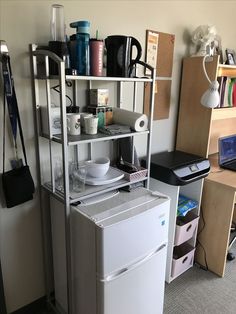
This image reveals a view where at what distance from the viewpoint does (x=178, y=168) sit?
1.84 metres

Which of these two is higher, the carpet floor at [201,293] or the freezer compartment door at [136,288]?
the freezer compartment door at [136,288]

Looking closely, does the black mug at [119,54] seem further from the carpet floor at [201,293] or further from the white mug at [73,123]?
the carpet floor at [201,293]

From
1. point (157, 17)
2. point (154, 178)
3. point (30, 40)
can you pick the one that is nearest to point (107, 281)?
point (154, 178)

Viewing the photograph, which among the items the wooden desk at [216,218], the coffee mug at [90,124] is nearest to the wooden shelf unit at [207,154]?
the wooden desk at [216,218]

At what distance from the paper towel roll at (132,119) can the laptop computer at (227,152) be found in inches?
41.0

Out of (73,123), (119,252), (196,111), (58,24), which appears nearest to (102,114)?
(73,123)

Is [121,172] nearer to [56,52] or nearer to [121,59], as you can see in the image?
[121,59]

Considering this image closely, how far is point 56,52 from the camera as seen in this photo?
128cm

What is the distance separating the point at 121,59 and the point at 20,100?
0.58 metres

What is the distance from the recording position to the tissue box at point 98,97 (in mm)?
1577

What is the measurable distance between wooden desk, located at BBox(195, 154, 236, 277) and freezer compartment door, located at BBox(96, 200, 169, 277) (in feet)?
2.32

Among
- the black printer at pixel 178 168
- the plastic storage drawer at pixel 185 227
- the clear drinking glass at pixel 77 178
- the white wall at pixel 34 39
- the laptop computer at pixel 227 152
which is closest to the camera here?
the white wall at pixel 34 39

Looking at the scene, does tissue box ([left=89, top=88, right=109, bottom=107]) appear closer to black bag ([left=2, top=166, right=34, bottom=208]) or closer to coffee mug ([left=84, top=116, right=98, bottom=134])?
coffee mug ([left=84, top=116, right=98, bottom=134])

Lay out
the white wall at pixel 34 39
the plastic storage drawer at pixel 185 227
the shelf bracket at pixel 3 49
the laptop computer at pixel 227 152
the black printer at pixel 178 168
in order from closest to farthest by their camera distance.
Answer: the shelf bracket at pixel 3 49
the white wall at pixel 34 39
the black printer at pixel 178 168
the plastic storage drawer at pixel 185 227
the laptop computer at pixel 227 152
